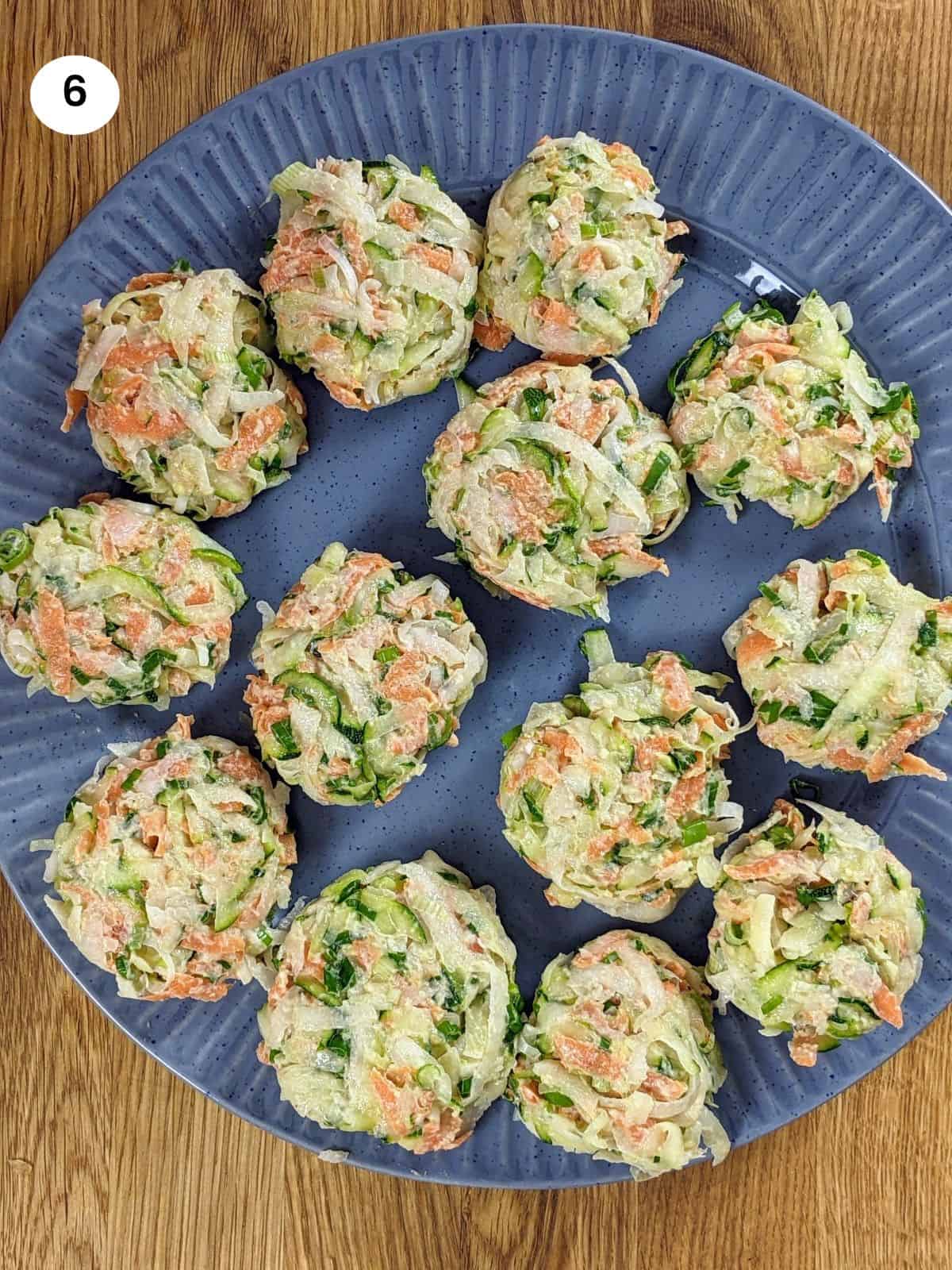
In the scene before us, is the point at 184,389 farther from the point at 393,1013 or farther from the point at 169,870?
the point at 393,1013

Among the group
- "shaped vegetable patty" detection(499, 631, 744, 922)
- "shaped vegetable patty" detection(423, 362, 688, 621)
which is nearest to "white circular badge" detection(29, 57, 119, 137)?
"shaped vegetable patty" detection(423, 362, 688, 621)

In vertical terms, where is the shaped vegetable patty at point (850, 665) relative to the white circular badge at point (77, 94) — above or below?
below

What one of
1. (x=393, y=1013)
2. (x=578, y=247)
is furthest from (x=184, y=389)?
(x=393, y=1013)

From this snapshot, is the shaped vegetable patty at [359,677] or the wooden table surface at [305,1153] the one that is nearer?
the shaped vegetable patty at [359,677]

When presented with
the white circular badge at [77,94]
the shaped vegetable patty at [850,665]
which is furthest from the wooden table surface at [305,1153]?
the shaped vegetable patty at [850,665]

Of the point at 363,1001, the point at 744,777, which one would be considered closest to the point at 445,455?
the point at 744,777

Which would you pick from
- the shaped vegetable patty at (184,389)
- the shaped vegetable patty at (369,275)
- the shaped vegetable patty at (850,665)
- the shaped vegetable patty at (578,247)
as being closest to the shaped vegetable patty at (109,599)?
the shaped vegetable patty at (184,389)

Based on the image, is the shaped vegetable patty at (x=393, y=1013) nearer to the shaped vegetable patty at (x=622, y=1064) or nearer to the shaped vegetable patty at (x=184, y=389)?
the shaped vegetable patty at (x=622, y=1064)
